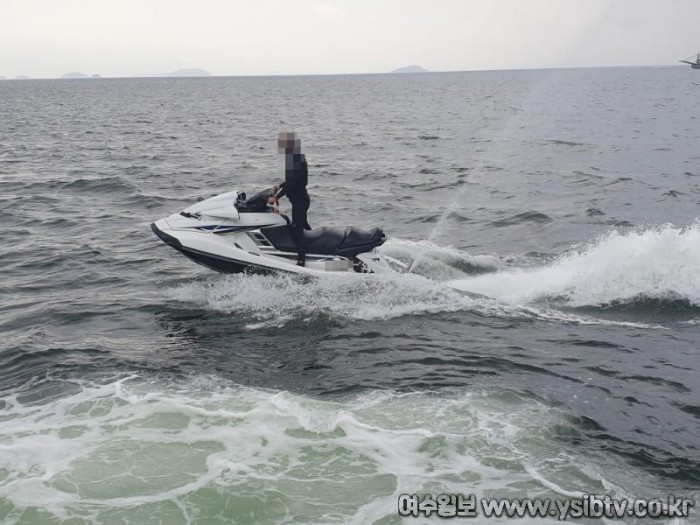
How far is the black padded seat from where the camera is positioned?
1038 cm

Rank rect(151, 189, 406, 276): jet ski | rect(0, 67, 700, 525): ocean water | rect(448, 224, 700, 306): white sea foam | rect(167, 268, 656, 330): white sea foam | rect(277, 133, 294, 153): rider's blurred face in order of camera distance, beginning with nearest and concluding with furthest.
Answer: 1. rect(0, 67, 700, 525): ocean water
2. rect(167, 268, 656, 330): white sea foam
3. rect(277, 133, 294, 153): rider's blurred face
4. rect(151, 189, 406, 276): jet ski
5. rect(448, 224, 700, 306): white sea foam

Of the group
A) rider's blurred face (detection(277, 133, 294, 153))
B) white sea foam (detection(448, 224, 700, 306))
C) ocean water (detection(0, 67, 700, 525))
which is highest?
rider's blurred face (detection(277, 133, 294, 153))

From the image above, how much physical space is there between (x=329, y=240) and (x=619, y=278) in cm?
457

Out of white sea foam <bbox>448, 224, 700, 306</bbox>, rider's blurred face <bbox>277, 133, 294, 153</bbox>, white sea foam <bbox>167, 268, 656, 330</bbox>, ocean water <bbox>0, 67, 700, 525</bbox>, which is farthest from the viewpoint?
white sea foam <bbox>448, 224, 700, 306</bbox>

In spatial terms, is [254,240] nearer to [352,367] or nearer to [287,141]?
[287,141]

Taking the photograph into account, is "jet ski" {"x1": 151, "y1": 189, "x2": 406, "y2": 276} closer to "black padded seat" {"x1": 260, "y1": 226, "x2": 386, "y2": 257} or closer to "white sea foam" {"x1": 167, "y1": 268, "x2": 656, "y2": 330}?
"black padded seat" {"x1": 260, "y1": 226, "x2": 386, "y2": 257}

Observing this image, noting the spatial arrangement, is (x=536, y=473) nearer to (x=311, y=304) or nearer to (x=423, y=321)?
(x=423, y=321)

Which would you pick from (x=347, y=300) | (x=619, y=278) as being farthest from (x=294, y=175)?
(x=619, y=278)

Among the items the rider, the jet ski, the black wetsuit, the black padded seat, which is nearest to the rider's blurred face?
the rider

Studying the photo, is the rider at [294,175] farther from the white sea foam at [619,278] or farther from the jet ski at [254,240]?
the white sea foam at [619,278]

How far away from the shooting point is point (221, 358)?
27.7 feet

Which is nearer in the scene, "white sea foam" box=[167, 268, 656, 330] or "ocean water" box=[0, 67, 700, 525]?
"ocean water" box=[0, 67, 700, 525]

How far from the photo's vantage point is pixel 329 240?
10492mm

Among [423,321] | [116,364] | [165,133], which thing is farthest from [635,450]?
[165,133]
